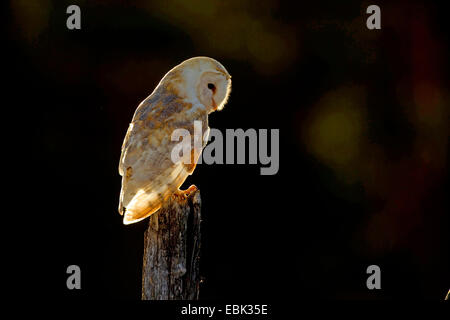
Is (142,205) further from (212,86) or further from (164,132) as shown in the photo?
(212,86)

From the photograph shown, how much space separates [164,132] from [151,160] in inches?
5.3

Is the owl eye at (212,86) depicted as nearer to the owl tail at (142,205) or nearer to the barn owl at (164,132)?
the barn owl at (164,132)

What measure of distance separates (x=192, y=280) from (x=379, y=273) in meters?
1.88

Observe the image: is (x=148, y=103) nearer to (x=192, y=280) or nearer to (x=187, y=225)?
(x=187, y=225)

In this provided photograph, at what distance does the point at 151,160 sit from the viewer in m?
2.00

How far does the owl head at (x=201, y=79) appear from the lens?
6.98 ft

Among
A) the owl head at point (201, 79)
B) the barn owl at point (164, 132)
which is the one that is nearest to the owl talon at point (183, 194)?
the barn owl at point (164, 132)

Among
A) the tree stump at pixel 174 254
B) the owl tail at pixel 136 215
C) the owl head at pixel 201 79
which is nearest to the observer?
the tree stump at pixel 174 254

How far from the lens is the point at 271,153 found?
3.12 metres

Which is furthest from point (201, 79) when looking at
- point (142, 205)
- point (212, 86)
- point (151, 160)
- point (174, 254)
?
point (174, 254)

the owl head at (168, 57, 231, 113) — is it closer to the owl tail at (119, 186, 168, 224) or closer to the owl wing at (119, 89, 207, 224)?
the owl wing at (119, 89, 207, 224)

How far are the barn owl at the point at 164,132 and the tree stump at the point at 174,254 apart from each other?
3.7 inches

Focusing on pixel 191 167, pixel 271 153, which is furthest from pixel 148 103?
pixel 271 153

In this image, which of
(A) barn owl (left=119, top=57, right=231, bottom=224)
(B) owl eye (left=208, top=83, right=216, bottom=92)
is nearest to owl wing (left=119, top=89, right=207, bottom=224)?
(A) barn owl (left=119, top=57, right=231, bottom=224)
